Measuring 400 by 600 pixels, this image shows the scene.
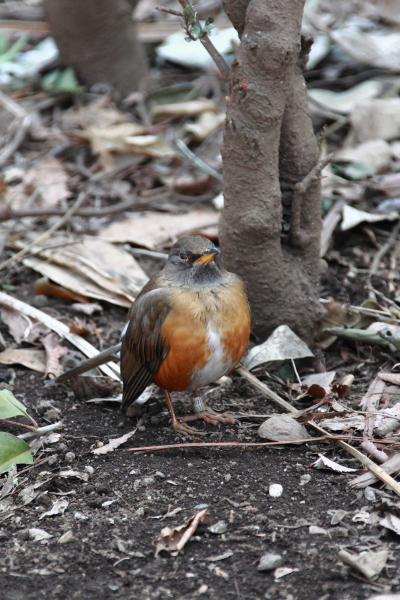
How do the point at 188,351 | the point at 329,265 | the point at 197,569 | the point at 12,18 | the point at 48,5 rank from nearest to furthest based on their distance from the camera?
the point at 197,569
the point at 188,351
the point at 329,265
the point at 48,5
the point at 12,18

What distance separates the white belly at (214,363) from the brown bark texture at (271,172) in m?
0.70

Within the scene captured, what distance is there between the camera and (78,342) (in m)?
4.78

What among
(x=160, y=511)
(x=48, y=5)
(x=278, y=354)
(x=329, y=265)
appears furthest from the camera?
(x=48, y=5)

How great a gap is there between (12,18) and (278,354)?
22.5 ft

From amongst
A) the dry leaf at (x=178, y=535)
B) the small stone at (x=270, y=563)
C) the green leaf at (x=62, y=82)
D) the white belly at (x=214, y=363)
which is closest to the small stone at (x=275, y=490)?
the dry leaf at (x=178, y=535)

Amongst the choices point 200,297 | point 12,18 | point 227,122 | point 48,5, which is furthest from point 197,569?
point 12,18

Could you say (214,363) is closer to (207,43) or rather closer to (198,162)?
(207,43)

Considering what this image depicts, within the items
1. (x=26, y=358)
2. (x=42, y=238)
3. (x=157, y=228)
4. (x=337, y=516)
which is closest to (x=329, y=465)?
(x=337, y=516)

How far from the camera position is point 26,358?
15.3 feet

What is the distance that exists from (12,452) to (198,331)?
1133 mm

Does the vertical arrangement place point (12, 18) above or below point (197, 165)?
above

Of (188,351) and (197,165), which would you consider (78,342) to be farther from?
(197,165)

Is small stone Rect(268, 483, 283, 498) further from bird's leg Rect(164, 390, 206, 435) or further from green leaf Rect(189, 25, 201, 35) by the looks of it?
green leaf Rect(189, 25, 201, 35)

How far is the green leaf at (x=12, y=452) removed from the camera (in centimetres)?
356
